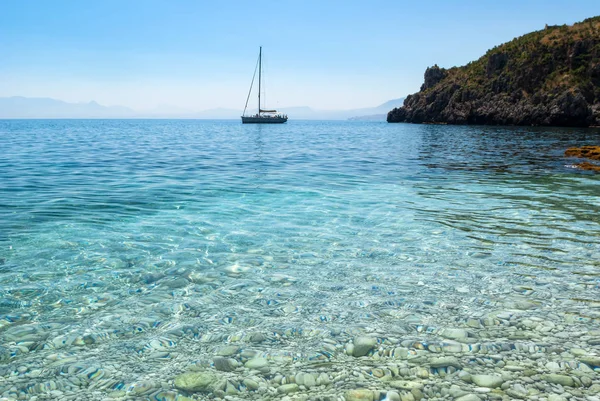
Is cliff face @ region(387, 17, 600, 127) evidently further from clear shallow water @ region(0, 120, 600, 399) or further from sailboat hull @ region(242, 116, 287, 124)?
clear shallow water @ region(0, 120, 600, 399)

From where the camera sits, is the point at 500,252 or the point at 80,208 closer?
the point at 500,252

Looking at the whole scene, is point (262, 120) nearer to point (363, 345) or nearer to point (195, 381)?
point (363, 345)

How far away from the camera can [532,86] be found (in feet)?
334

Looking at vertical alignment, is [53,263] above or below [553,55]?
below

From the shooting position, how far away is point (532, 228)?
420 inches

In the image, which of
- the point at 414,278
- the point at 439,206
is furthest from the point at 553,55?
the point at 414,278

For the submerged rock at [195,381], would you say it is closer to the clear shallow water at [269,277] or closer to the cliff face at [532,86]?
the clear shallow water at [269,277]

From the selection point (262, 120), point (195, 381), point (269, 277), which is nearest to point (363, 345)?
point (195, 381)

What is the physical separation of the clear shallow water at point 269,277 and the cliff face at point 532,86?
89.2m

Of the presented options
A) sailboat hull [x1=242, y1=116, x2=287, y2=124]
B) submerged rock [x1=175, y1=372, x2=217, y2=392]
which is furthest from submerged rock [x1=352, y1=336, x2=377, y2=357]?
sailboat hull [x1=242, y1=116, x2=287, y2=124]

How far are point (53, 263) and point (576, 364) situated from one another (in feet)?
29.3

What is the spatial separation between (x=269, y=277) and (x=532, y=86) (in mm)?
115893

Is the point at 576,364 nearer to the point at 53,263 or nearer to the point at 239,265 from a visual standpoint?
the point at 239,265

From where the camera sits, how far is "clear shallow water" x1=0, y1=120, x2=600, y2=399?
199 inches
